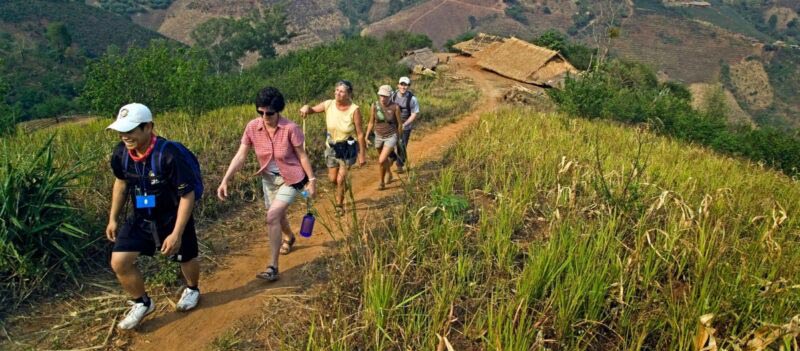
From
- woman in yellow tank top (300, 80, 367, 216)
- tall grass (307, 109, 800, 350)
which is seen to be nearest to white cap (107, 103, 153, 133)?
tall grass (307, 109, 800, 350)

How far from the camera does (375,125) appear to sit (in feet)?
21.6

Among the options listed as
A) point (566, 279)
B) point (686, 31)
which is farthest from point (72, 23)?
point (686, 31)

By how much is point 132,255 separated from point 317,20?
118m

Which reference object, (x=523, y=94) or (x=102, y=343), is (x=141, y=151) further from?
(x=523, y=94)

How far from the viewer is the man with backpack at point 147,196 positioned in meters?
3.17

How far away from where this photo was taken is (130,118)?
117 inches

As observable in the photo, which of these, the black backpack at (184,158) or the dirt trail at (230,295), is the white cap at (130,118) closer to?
the black backpack at (184,158)

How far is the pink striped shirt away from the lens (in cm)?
405

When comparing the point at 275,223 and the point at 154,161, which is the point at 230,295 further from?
the point at 154,161

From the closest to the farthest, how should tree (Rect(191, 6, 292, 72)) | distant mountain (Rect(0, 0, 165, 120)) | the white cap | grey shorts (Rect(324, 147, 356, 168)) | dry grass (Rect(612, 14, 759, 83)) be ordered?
the white cap
grey shorts (Rect(324, 147, 356, 168))
distant mountain (Rect(0, 0, 165, 120))
tree (Rect(191, 6, 292, 72))
dry grass (Rect(612, 14, 759, 83))

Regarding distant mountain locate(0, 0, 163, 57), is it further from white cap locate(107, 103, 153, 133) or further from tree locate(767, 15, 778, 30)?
tree locate(767, 15, 778, 30)

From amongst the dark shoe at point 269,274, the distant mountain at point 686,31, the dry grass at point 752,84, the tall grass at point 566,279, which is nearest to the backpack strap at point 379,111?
the tall grass at point 566,279

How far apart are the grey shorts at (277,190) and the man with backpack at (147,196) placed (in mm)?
826

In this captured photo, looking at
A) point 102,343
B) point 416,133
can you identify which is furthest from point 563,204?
point 416,133
